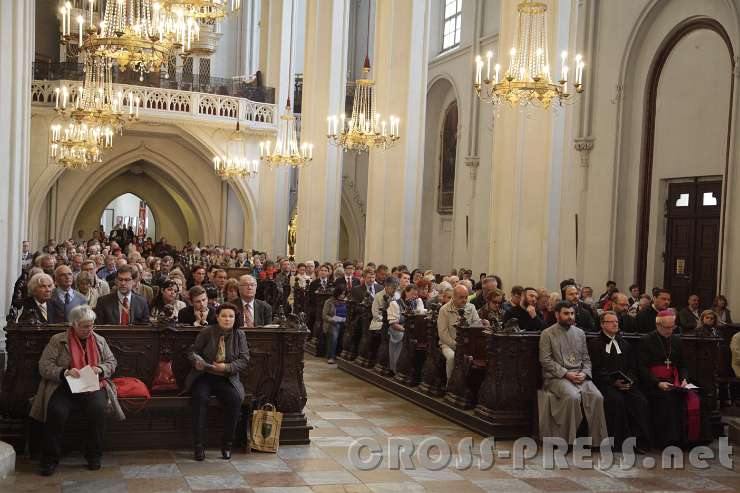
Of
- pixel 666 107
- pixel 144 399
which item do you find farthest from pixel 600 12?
pixel 144 399

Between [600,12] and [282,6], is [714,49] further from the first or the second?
[282,6]

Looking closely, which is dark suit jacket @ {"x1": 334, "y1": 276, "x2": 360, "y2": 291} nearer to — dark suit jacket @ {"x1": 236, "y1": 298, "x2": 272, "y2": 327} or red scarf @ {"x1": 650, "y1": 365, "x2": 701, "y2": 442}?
dark suit jacket @ {"x1": 236, "y1": 298, "x2": 272, "y2": 327}

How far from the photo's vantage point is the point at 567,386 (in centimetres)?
838

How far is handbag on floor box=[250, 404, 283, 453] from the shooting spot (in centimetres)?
768

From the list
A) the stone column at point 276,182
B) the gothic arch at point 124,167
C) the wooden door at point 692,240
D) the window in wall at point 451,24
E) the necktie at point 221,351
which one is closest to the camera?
the necktie at point 221,351

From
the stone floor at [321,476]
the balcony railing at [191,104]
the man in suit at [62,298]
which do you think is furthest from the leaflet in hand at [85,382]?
the balcony railing at [191,104]

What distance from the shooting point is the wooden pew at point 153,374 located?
23.9 feet

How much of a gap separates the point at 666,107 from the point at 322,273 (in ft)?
23.6

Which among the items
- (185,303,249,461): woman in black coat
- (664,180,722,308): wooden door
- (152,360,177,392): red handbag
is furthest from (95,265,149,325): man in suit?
(664,180,722,308): wooden door

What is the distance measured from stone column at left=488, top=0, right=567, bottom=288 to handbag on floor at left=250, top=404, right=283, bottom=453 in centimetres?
627

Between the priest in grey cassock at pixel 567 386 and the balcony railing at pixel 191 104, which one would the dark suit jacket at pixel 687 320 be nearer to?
the priest in grey cassock at pixel 567 386

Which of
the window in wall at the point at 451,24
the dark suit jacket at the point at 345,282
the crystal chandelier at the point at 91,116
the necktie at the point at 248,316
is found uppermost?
the window in wall at the point at 451,24

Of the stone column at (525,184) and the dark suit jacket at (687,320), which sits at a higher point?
the stone column at (525,184)

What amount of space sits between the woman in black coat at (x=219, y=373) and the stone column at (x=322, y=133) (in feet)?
48.2
